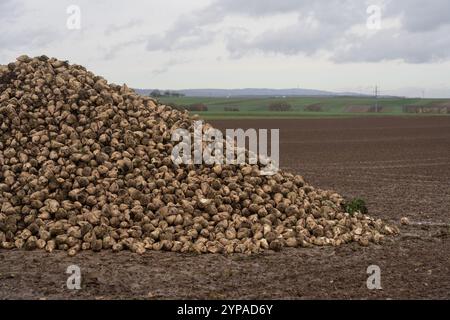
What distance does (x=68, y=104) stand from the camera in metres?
10.3

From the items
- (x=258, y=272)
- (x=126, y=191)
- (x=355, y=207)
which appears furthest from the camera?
(x=355, y=207)

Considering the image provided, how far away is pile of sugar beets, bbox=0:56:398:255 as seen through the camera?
8562 mm

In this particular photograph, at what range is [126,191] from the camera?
29.5 ft

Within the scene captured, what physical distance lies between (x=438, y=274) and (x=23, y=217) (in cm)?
544

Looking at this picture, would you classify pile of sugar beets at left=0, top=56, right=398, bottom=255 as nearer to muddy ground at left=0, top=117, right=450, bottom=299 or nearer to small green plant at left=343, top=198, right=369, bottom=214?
small green plant at left=343, top=198, right=369, bottom=214

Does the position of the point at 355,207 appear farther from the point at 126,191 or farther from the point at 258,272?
the point at 126,191

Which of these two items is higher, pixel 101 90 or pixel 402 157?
pixel 101 90

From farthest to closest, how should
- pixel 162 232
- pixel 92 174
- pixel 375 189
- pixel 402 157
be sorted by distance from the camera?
1. pixel 402 157
2. pixel 375 189
3. pixel 92 174
4. pixel 162 232

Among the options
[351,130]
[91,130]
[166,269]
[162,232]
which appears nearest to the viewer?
[166,269]

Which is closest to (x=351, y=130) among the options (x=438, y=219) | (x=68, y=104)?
(x=438, y=219)

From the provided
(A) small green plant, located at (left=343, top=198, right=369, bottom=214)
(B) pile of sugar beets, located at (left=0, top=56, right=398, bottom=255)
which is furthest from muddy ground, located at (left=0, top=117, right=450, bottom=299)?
(A) small green plant, located at (left=343, top=198, right=369, bottom=214)

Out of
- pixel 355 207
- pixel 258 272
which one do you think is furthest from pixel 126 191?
pixel 355 207

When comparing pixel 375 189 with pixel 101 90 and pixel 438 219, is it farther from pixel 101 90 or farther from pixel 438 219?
pixel 101 90

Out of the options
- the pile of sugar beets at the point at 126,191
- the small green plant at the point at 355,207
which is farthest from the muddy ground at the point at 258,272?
the small green plant at the point at 355,207
